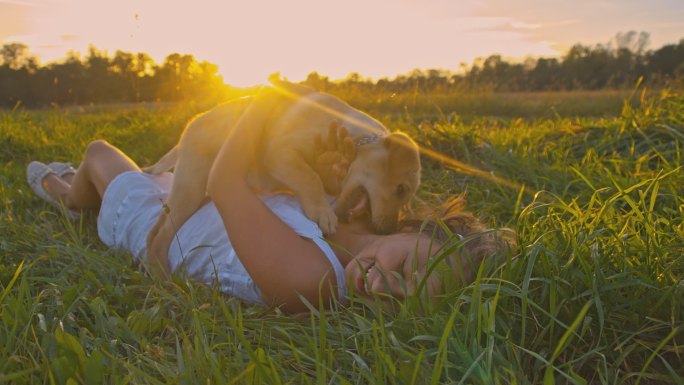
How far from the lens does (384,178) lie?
2.24 m

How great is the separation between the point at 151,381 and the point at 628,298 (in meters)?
1.19

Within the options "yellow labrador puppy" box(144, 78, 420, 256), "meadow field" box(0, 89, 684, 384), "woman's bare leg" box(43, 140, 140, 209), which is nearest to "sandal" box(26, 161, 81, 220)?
"woman's bare leg" box(43, 140, 140, 209)

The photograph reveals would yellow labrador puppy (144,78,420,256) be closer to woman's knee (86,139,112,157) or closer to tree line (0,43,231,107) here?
woman's knee (86,139,112,157)

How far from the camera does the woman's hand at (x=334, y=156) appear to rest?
2.32m

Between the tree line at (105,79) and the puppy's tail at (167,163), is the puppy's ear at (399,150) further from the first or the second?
the tree line at (105,79)

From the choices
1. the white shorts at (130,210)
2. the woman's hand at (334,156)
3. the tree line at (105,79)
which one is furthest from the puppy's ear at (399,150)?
the tree line at (105,79)

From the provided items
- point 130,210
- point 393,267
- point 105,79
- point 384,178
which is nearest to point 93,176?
point 130,210

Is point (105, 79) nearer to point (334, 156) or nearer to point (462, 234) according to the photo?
point (334, 156)

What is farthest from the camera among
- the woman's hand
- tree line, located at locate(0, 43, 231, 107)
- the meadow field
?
tree line, located at locate(0, 43, 231, 107)

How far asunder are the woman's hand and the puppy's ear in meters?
0.16

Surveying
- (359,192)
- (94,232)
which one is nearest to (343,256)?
(359,192)

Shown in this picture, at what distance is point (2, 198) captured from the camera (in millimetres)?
2967

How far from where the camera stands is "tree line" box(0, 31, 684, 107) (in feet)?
21.8

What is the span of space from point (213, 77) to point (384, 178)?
183 inches
